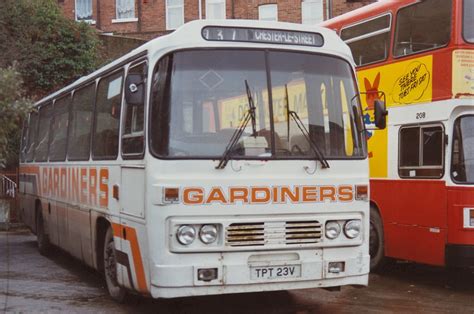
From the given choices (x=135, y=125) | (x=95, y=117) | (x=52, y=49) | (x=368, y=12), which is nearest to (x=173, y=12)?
(x=52, y=49)

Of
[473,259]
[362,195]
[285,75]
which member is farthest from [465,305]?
[285,75]

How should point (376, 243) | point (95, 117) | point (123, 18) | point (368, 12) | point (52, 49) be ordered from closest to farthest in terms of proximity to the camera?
point (95, 117)
point (376, 243)
point (368, 12)
point (52, 49)
point (123, 18)

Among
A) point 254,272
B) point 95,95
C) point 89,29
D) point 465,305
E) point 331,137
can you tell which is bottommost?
point 465,305

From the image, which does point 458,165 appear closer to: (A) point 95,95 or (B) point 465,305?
(B) point 465,305

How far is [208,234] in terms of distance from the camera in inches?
262

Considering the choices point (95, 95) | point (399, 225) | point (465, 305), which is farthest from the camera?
point (399, 225)

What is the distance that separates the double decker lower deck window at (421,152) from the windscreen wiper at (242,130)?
3373 millimetres

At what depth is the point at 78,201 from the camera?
9820 mm

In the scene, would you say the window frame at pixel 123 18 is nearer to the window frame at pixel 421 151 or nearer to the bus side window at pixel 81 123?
the bus side window at pixel 81 123

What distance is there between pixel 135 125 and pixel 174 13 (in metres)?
30.6

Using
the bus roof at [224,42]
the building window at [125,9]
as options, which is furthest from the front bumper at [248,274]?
the building window at [125,9]

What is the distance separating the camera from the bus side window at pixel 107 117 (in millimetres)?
8105

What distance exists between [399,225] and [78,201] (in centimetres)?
457

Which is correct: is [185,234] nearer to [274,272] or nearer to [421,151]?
[274,272]
